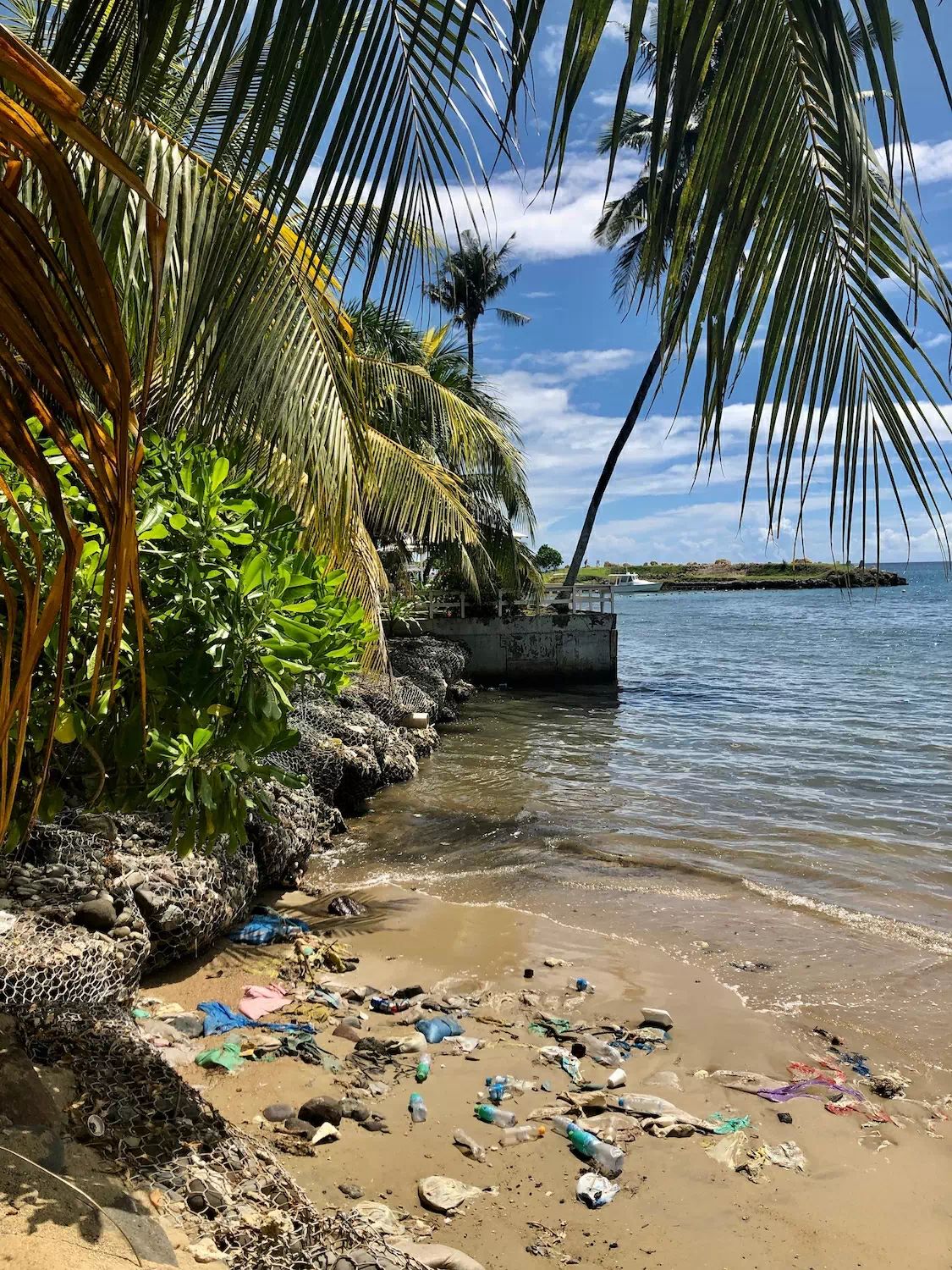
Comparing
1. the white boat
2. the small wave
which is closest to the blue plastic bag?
the small wave

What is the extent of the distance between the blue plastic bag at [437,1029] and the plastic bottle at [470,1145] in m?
0.89

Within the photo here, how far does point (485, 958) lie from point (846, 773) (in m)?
8.43

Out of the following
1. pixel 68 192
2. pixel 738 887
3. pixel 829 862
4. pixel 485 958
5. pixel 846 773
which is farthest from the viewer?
pixel 846 773

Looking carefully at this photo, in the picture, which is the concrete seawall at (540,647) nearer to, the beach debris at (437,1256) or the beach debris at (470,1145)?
the beach debris at (470,1145)

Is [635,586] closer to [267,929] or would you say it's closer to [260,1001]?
[267,929]

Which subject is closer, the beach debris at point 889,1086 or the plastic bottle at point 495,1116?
the plastic bottle at point 495,1116

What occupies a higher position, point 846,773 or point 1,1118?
point 1,1118

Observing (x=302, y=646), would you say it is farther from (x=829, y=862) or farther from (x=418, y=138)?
(x=829, y=862)

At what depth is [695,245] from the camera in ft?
4.78

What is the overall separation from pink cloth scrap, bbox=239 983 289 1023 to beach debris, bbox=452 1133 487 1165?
143 cm

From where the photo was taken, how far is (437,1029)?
4844 mm

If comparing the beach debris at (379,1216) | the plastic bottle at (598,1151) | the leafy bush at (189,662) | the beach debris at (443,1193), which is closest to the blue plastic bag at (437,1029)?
the plastic bottle at (598,1151)

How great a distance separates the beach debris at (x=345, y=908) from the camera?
6578 millimetres

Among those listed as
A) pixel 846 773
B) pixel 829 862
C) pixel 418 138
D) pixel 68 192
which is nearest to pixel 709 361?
pixel 418 138
